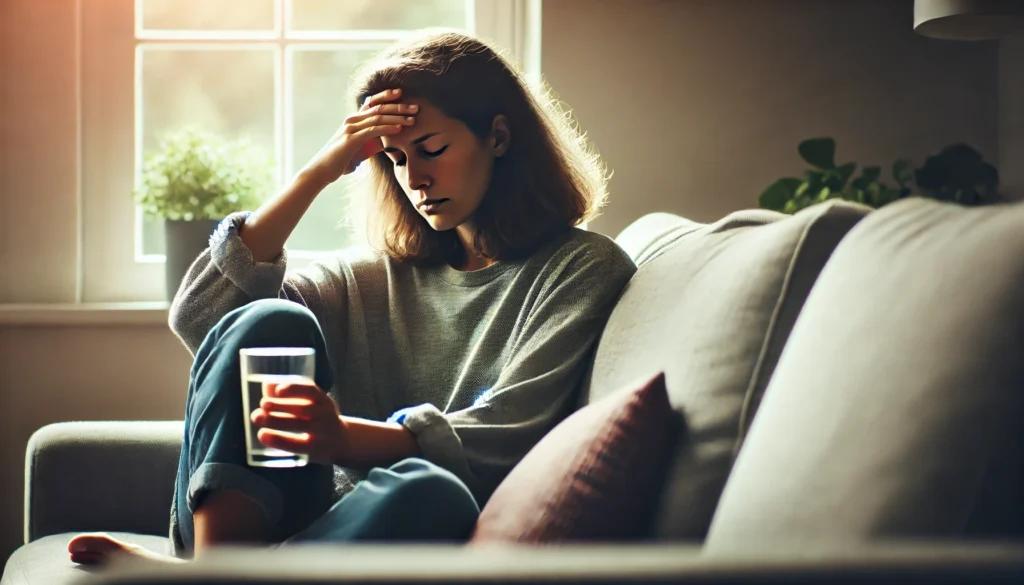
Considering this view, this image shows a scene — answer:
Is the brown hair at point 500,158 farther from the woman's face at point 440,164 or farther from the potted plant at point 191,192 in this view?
the potted plant at point 191,192

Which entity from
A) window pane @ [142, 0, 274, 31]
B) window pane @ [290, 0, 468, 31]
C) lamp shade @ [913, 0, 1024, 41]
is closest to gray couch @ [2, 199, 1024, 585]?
lamp shade @ [913, 0, 1024, 41]

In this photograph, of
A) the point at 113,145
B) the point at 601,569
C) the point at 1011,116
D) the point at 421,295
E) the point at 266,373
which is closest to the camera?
the point at 601,569

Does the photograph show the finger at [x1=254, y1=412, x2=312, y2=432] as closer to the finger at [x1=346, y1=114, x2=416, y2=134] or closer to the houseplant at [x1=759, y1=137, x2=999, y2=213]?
the finger at [x1=346, y1=114, x2=416, y2=134]

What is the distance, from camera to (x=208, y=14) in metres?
2.49

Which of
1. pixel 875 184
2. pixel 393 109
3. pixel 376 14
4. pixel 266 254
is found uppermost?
pixel 376 14

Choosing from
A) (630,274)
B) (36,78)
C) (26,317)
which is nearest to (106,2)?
(36,78)

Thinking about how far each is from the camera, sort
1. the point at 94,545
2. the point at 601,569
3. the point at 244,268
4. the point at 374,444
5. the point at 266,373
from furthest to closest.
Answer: the point at 244,268 → the point at 94,545 → the point at 374,444 → the point at 266,373 → the point at 601,569

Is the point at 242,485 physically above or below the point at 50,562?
above

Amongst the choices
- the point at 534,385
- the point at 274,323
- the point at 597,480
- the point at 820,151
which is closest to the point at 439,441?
the point at 534,385

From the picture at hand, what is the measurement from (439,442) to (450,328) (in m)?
0.33

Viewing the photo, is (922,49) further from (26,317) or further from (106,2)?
(26,317)

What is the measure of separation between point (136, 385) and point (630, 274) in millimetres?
1337

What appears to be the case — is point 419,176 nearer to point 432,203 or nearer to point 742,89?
point 432,203

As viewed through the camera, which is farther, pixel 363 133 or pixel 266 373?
pixel 363 133
